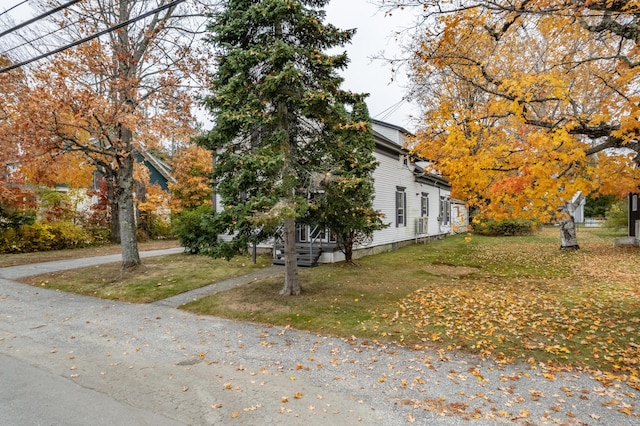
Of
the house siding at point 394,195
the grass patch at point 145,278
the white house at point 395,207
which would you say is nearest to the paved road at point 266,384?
the grass patch at point 145,278

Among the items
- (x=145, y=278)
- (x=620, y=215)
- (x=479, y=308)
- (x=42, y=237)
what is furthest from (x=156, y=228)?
(x=620, y=215)

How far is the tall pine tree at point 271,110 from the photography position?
737 cm

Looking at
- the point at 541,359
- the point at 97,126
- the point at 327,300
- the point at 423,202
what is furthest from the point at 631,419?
the point at 423,202

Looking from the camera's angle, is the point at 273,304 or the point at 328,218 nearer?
the point at 273,304

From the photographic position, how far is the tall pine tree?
7.37m

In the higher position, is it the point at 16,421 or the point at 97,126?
the point at 97,126

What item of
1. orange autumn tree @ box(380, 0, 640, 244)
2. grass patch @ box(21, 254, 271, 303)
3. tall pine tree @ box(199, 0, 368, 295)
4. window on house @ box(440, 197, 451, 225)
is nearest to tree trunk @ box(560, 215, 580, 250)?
window on house @ box(440, 197, 451, 225)

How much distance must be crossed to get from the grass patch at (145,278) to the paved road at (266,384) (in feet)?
9.51

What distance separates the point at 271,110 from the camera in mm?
8602

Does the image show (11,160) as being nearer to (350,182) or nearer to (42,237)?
(42,237)

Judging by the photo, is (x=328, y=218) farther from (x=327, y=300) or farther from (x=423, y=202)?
(x=423, y=202)

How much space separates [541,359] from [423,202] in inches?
731

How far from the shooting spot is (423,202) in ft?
75.5

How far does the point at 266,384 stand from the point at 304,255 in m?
8.66
